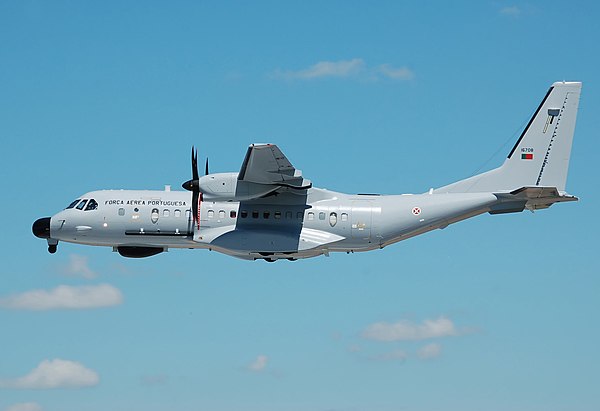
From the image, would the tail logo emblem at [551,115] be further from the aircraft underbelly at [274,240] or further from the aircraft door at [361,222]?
the aircraft underbelly at [274,240]

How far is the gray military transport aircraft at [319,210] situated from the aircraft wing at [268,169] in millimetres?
481

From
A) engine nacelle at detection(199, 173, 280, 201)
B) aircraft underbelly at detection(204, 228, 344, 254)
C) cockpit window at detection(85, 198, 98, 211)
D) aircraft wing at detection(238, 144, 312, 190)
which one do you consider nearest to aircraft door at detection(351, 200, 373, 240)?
aircraft underbelly at detection(204, 228, 344, 254)

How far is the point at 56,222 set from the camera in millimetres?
35281

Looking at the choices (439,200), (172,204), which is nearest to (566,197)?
(439,200)

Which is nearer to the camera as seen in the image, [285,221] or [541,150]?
[285,221]

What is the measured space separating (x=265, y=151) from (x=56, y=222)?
9.05 metres

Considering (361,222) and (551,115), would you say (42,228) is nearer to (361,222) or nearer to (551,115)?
(361,222)

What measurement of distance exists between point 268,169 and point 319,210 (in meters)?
3.09

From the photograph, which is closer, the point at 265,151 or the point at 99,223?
the point at 265,151

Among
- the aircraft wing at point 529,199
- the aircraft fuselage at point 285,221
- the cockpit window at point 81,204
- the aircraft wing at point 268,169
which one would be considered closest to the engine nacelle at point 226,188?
the aircraft wing at point 268,169

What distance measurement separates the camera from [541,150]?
3497cm

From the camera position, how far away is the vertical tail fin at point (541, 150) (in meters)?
34.8

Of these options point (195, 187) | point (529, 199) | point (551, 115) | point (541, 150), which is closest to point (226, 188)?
point (195, 187)

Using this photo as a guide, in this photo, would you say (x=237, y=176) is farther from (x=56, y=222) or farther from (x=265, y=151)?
(x=56, y=222)
